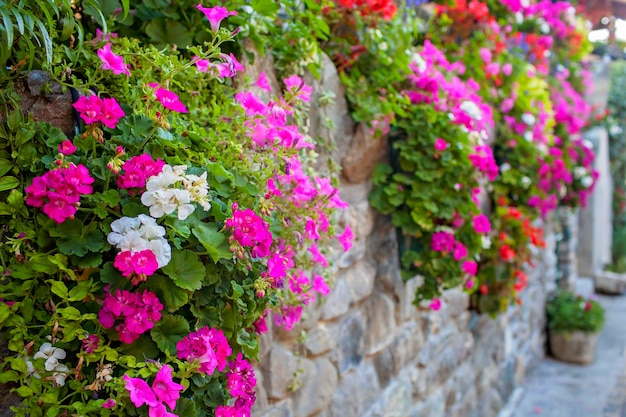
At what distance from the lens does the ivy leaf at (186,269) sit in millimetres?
1127

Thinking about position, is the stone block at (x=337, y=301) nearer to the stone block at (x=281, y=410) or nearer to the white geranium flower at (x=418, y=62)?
the stone block at (x=281, y=410)

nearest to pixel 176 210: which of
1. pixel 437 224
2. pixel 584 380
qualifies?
pixel 437 224

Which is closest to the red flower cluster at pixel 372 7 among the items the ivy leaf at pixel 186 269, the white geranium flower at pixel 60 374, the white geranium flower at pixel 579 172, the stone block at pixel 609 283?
the ivy leaf at pixel 186 269

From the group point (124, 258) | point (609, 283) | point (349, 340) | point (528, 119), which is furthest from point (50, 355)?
point (609, 283)

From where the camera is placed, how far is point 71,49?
1305 millimetres

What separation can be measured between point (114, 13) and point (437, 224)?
4.95 ft

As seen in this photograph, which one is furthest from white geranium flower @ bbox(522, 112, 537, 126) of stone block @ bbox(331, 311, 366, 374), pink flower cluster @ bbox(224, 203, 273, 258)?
pink flower cluster @ bbox(224, 203, 273, 258)

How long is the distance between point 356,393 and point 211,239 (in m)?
1.32

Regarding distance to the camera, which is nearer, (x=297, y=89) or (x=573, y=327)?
(x=297, y=89)

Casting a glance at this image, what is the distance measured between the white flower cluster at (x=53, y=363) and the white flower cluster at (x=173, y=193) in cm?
29

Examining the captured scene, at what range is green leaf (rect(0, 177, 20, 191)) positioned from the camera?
1.10 meters

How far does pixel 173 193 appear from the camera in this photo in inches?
43.8

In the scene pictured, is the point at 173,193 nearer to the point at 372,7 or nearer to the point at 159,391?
the point at 159,391

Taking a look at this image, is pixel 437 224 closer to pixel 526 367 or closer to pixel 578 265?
pixel 526 367
